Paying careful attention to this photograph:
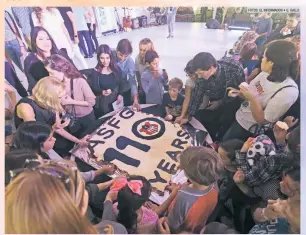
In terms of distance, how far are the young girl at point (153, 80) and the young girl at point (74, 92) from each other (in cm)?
10

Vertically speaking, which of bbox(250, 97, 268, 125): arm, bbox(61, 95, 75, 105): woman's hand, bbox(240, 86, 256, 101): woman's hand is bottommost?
bbox(250, 97, 268, 125): arm

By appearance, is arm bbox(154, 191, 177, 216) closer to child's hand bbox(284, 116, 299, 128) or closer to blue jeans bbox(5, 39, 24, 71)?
child's hand bbox(284, 116, 299, 128)

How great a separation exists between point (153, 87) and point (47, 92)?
0.18 m

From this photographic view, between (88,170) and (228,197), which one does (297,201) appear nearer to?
(228,197)

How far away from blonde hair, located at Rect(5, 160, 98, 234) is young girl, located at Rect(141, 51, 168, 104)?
184mm

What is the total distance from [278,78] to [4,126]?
0.48 metres

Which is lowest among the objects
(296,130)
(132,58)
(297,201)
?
(297,201)

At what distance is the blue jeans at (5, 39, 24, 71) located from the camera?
0.64m

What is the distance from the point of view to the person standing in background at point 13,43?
0.64 meters

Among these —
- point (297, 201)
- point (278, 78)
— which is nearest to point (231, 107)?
point (278, 78)

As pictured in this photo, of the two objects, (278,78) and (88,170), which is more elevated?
(278,78)

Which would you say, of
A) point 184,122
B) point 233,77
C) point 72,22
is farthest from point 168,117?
point 72,22

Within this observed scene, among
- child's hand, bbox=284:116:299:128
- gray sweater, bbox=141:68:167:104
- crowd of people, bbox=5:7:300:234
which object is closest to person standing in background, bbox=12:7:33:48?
crowd of people, bbox=5:7:300:234

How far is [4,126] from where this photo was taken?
0.65 metres
